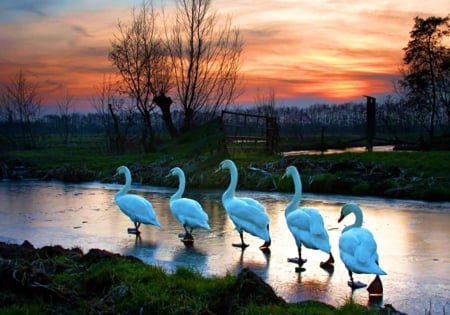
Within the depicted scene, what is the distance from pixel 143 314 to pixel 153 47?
30.6 m

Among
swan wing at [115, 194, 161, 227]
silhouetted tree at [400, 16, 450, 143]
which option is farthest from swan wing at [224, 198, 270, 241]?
silhouetted tree at [400, 16, 450, 143]

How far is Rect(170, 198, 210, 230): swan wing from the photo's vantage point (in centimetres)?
1069

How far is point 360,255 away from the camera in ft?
23.7

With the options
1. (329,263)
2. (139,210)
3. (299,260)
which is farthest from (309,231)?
(139,210)

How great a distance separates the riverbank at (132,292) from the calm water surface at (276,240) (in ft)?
3.07

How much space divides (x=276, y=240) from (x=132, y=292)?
4892 millimetres

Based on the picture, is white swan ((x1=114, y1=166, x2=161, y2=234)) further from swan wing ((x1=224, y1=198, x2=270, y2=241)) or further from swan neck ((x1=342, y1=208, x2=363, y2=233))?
swan neck ((x1=342, y1=208, x2=363, y2=233))

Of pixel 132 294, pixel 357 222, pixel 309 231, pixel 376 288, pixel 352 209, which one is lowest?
pixel 376 288

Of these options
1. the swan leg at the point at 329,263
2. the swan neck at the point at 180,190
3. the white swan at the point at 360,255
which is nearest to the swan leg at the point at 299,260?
the swan leg at the point at 329,263

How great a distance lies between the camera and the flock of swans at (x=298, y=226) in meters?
7.30

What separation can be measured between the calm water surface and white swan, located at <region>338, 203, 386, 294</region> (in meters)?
0.18

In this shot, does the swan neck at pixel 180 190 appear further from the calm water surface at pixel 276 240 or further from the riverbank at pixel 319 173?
the riverbank at pixel 319 173

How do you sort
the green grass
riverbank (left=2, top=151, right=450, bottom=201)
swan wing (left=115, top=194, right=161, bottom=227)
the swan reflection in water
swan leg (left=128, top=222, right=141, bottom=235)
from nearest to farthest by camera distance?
the green grass < the swan reflection in water < swan wing (left=115, top=194, right=161, bottom=227) < swan leg (left=128, top=222, right=141, bottom=235) < riverbank (left=2, top=151, right=450, bottom=201)

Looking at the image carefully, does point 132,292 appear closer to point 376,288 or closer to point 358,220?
point 376,288
